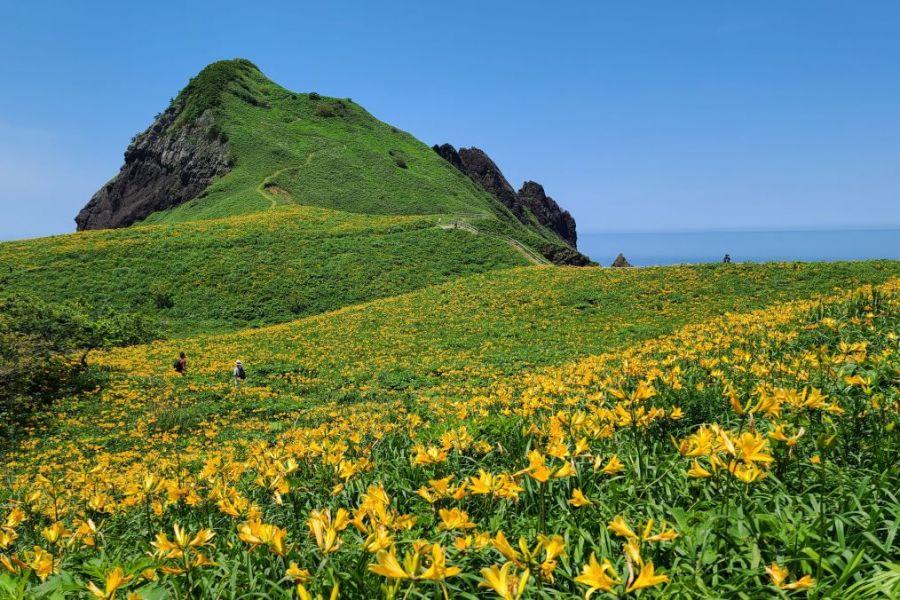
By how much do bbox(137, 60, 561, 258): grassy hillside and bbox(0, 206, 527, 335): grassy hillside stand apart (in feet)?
31.0

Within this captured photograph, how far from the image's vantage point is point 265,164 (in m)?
63.4

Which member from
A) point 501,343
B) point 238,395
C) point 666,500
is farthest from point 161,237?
point 666,500

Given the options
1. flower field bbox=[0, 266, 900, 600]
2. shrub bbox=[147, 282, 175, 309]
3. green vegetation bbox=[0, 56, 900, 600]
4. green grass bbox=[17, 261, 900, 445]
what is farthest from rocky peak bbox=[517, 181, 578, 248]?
flower field bbox=[0, 266, 900, 600]

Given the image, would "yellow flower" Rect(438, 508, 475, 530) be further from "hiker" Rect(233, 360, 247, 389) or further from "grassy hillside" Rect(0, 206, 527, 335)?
"grassy hillside" Rect(0, 206, 527, 335)

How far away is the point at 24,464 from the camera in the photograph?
10.3 m

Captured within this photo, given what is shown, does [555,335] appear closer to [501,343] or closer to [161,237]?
[501,343]

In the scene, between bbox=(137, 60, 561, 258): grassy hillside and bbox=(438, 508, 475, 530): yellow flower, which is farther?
bbox=(137, 60, 561, 258): grassy hillside

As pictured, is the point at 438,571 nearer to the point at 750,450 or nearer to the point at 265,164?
the point at 750,450

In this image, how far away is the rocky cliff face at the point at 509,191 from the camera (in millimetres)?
92794

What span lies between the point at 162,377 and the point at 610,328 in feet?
52.8

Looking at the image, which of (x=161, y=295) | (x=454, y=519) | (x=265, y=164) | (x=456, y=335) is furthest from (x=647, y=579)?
(x=265, y=164)

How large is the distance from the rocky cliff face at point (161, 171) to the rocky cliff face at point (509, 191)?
3762 centimetres

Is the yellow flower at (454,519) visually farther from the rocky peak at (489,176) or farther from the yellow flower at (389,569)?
the rocky peak at (489,176)

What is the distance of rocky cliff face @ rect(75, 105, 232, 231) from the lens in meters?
65.4
